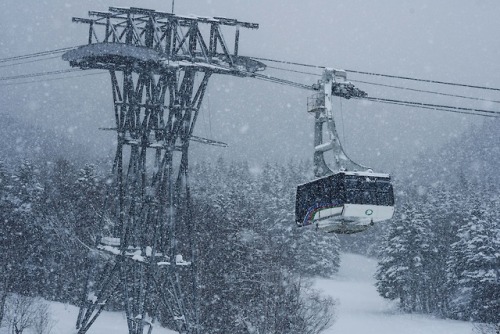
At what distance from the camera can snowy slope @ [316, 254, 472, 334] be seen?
167 feet

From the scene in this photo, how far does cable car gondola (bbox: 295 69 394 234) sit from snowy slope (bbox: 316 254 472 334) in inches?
1196

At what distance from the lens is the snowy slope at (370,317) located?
51031mm

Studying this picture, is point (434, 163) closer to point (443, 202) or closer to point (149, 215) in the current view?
point (443, 202)

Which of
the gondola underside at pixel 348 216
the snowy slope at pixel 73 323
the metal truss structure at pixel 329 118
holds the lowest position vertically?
the snowy slope at pixel 73 323

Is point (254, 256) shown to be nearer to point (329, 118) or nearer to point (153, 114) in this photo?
point (153, 114)

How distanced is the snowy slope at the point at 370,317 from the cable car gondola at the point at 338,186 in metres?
30.4

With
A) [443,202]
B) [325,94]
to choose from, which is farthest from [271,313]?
[443,202]

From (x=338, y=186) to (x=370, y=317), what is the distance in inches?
1858

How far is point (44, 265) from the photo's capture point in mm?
45938

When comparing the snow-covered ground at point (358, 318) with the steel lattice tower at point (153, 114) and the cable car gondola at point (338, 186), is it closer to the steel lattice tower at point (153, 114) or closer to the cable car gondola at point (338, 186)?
the steel lattice tower at point (153, 114)

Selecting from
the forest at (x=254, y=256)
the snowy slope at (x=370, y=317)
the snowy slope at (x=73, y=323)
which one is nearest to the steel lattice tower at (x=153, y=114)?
the forest at (x=254, y=256)

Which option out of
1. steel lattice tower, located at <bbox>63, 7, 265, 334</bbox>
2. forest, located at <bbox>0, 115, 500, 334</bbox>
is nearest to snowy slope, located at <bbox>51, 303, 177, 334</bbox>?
forest, located at <bbox>0, 115, 500, 334</bbox>

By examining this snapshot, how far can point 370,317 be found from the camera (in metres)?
55.9

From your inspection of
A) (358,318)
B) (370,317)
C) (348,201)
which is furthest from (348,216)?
(370,317)
